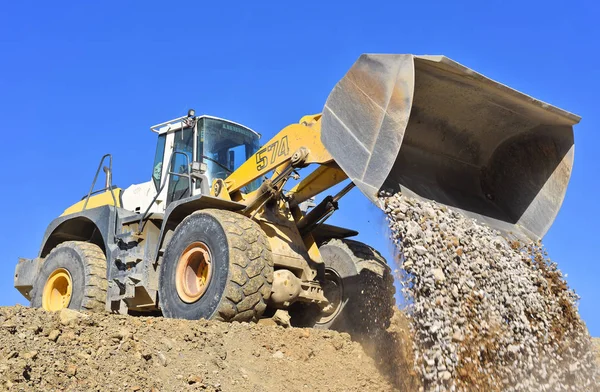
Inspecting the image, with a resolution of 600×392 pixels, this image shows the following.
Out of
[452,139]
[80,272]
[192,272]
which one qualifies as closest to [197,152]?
[192,272]

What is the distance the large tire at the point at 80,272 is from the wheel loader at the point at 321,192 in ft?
0.05

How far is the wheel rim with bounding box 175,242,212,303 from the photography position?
21.4ft

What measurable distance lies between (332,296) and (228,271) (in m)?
1.71

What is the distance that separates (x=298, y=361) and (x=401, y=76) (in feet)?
8.12

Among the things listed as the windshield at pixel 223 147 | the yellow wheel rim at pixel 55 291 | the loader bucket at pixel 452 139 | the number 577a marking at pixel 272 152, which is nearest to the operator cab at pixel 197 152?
the windshield at pixel 223 147

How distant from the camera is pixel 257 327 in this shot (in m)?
5.91

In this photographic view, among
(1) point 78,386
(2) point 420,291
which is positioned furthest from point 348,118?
(1) point 78,386

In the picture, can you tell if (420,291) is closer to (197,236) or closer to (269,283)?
(269,283)

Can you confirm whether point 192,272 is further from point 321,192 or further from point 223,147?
point 223,147

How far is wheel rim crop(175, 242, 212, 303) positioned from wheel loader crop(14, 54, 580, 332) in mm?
15

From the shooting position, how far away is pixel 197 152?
25.8 ft

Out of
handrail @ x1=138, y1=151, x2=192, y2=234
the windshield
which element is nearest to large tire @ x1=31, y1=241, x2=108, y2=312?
handrail @ x1=138, y1=151, x2=192, y2=234

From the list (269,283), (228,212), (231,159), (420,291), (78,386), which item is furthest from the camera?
(231,159)

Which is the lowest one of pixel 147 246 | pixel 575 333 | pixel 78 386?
pixel 78 386
